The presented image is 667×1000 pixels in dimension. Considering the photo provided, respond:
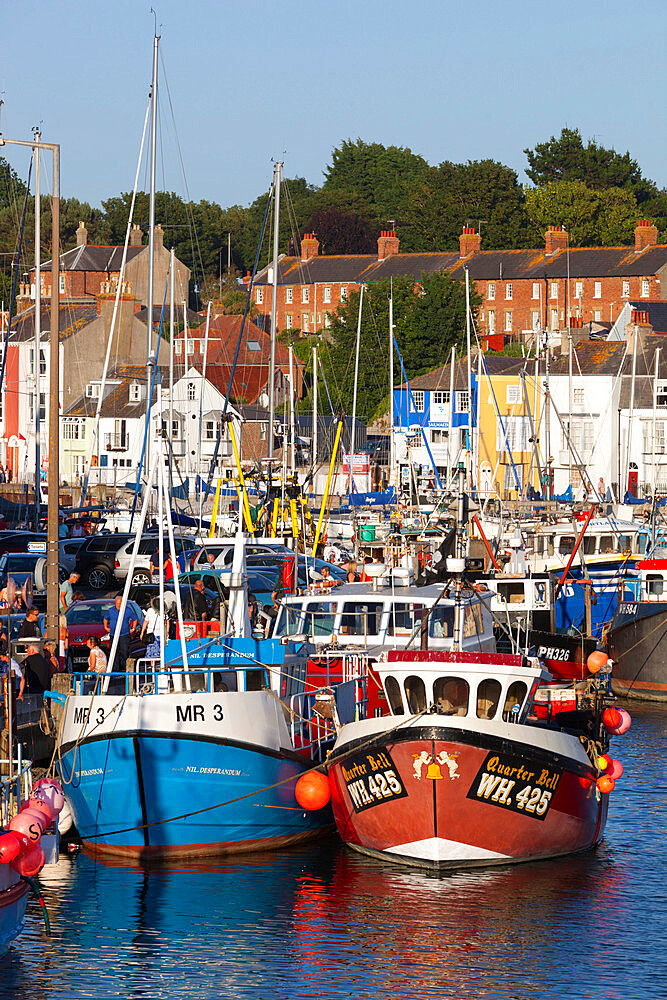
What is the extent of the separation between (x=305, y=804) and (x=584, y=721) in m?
5.05

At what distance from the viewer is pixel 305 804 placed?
72.3 feet

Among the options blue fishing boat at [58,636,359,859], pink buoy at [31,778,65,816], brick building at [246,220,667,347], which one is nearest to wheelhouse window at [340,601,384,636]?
blue fishing boat at [58,636,359,859]

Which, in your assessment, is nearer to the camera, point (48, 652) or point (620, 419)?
point (48, 652)

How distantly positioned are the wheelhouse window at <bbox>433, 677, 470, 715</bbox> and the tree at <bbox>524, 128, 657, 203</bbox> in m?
120

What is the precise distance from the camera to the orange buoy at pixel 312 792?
22031 millimetres

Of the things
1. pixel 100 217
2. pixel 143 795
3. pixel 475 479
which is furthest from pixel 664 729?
pixel 100 217

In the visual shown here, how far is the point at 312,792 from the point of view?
22.0m

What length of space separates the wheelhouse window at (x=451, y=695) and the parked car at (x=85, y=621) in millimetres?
10568

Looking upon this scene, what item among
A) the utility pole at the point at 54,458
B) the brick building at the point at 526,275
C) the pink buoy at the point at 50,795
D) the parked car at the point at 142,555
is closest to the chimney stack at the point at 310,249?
the brick building at the point at 526,275

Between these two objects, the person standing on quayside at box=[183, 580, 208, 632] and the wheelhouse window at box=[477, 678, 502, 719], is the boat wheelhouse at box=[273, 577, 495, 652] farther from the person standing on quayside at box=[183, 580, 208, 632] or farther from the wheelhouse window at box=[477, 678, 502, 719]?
the wheelhouse window at box=[477, 678, 502, 719]

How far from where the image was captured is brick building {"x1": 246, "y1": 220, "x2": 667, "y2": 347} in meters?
119

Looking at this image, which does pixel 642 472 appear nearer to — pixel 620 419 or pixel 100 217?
pixel 620 419

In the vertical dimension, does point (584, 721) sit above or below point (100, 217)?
below

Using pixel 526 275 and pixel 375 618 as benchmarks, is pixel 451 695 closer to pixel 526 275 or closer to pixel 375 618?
pixel 375 618
